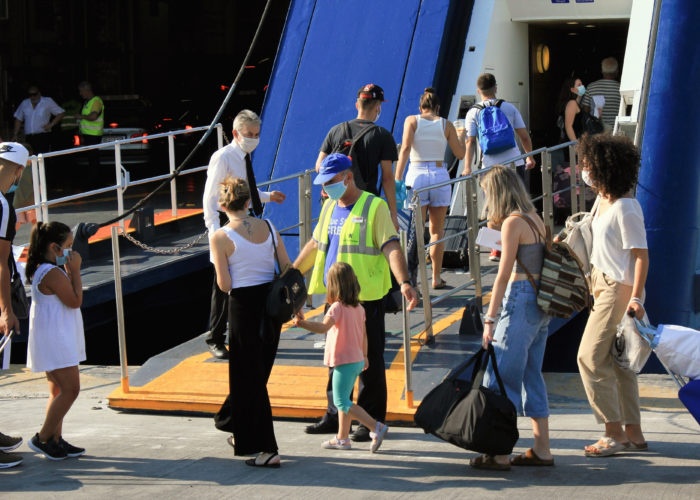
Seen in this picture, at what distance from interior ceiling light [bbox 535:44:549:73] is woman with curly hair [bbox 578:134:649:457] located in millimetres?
8115

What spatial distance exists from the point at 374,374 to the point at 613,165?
186 cm

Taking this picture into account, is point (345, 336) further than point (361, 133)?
No

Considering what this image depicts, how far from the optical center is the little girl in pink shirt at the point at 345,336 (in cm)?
586

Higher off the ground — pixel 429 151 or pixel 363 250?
pixel 429 151

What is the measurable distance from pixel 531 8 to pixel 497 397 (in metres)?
8.06

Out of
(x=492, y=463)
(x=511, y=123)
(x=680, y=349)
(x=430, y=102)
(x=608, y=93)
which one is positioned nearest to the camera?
(x=680, y=349)

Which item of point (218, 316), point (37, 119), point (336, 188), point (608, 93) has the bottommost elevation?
point (218, 316)

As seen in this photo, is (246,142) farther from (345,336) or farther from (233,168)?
(345,336)

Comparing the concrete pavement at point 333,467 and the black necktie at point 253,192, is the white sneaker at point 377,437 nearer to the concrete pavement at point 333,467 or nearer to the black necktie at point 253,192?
the concrete pavement at point 333,467

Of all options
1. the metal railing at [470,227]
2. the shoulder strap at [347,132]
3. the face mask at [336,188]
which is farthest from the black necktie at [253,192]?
the face mask at [336,188]

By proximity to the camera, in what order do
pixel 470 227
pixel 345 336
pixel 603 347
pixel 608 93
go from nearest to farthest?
pixel 603 347 → pixel 345 336 → pixel 470 227 → pixel 608 93

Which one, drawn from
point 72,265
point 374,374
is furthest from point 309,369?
point 72,265

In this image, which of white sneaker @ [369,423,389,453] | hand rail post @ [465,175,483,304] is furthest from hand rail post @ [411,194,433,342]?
white sneaker @ [369,423,389,453]

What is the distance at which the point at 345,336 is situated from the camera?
5859 mm
